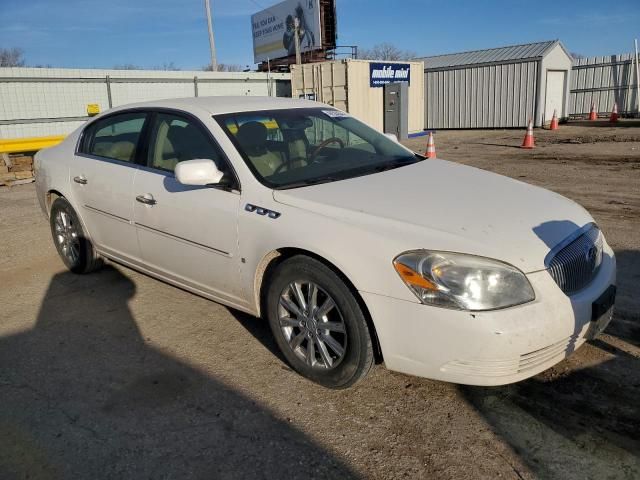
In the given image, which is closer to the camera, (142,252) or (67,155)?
(142,252)

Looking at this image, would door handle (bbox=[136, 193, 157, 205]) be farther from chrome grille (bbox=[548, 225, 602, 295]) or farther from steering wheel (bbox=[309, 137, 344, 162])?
chrome grille (bbox=[548, 225, 602, 295])

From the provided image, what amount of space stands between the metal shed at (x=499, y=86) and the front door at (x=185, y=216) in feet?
68.0

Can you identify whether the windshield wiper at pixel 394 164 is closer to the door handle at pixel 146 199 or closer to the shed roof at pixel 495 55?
the door handle at pixel 146 199

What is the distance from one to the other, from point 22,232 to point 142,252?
3.91 m

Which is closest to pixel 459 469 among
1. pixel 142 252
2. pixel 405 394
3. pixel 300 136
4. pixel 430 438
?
pixel 430 438

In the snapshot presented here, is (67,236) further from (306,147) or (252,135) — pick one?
(306,147)

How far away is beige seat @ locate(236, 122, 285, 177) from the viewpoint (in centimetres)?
338

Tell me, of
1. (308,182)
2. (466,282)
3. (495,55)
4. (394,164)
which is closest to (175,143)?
(308,182)

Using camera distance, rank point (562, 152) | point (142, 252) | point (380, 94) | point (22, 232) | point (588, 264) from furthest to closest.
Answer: point (380, 94) < point (562, 152) < point (22, 232) < point (142, 252) < point (588, 264)

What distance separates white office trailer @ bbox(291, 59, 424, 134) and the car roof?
13.3m

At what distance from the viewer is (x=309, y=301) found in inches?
117

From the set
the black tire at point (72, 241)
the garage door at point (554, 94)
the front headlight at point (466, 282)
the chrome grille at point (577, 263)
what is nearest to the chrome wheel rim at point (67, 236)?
the black tire at point (72, 241)

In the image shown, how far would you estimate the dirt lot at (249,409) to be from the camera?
2422 mm

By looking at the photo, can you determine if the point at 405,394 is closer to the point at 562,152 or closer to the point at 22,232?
the point at 22,232
